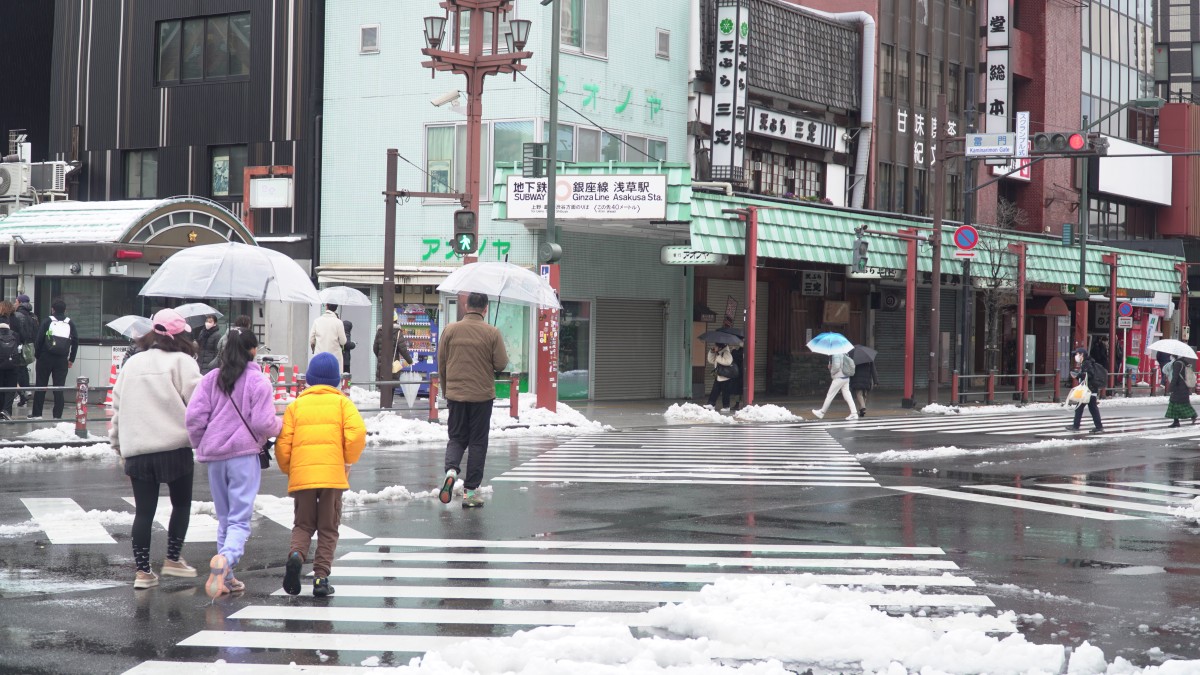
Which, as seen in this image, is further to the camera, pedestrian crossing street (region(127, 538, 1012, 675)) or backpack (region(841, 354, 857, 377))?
backpack (region(841, 354, 857, 377))

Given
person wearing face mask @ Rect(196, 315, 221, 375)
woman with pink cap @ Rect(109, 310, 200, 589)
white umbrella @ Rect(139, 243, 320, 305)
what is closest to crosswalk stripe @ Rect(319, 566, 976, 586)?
woman with pink cap @ Rect(109, 310, 200, 589)

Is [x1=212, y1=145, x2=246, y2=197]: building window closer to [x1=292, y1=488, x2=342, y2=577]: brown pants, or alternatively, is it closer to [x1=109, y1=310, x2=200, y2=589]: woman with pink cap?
[x1=109, y1=310, x2=200, y2=589]: woman with pink cap

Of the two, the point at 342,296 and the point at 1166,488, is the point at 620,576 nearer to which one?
the point at 1166,488

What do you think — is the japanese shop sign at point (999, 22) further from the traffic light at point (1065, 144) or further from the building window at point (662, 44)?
the traffic light at point (1065, 144)

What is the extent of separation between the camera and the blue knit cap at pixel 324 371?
26.5 feet

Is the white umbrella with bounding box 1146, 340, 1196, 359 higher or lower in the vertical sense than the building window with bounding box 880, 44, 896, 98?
lower

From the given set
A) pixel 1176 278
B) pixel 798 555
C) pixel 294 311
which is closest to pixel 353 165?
pixel 294 311

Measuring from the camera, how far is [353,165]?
1235 inches

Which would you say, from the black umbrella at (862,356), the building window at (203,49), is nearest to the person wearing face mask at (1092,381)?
the black umbrella at (862,356)

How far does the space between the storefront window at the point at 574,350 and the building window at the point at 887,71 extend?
1357cm

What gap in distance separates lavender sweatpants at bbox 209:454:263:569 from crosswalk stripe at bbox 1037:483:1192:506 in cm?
977

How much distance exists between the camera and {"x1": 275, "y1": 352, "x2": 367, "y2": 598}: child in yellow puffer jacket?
7.92 m

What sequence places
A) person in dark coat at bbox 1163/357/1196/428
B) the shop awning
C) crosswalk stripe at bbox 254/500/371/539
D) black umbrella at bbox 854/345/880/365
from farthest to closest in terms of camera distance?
1. black umbrella at bbox 854/345/880/365
2. the shop awning
3. person in dark coat at bbox 1163/357/1196/428
4. crosswalk stripe at bbox 254/500/371/539

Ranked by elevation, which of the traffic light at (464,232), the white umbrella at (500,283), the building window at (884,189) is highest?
the building window at (884,189)
